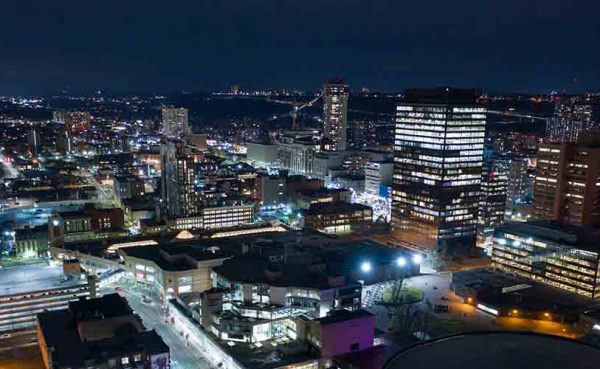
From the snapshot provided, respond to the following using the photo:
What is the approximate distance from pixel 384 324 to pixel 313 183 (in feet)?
139

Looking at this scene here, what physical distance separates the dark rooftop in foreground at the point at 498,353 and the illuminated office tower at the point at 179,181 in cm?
4528

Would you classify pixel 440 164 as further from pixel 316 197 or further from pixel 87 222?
pixel 87 222

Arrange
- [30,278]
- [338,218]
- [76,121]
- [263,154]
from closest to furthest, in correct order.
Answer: [30,278] → [338,218] → [263,154] → [76,121]

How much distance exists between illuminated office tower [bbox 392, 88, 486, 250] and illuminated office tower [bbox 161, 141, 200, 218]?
74.9 ft

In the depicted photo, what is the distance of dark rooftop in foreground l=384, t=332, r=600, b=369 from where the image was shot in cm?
1584

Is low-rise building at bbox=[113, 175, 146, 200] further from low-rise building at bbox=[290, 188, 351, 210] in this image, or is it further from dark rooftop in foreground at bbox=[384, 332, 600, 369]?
dark rooftop in foreground at bbox=[384, 332, 600, 369]

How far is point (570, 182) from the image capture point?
5422 centimetres

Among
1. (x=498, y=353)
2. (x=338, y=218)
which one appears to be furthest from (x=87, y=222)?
(x=498, y=353)

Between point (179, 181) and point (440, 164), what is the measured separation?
1109 inches

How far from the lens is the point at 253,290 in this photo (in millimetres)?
35062

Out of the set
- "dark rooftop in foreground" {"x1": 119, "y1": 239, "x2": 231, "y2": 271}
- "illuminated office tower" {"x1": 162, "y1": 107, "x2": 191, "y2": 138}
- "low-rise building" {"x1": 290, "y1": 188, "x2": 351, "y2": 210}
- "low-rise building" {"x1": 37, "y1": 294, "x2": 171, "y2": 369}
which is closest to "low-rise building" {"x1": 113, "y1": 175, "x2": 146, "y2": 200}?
"low-rise building" {"x1": 290, "y1": 188, "x2": 351, "y2": 210}

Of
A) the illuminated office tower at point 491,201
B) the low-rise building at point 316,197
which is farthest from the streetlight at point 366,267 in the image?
the low-rise building at point 316,197

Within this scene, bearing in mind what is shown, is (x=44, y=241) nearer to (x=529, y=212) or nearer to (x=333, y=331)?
(x=333, y=331)

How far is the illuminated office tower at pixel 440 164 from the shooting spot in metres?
49.2
